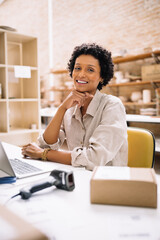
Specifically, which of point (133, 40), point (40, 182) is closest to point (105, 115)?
point (40, 182)

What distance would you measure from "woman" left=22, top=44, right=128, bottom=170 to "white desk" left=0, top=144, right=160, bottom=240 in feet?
1.23

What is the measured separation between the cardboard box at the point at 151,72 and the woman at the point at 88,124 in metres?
2.58

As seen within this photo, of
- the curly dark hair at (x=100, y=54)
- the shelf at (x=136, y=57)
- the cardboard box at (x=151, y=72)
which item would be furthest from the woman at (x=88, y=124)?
the shelf at (x=136, y=57)

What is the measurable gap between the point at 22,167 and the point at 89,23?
5.20 metres

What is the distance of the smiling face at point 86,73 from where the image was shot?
61.8 inches

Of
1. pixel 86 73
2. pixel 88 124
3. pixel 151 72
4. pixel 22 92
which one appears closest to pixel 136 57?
pixel 151 72

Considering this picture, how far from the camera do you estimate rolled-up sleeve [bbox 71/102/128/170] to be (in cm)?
120

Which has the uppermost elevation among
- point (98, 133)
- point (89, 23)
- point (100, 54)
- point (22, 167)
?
point (89, 23)

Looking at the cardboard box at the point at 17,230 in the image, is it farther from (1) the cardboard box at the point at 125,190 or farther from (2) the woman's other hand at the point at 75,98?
(2) the woman's other hand at the point at 75,98

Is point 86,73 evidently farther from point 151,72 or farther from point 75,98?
point 151,72

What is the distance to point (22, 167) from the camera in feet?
3.89

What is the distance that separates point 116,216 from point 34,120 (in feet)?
8.02

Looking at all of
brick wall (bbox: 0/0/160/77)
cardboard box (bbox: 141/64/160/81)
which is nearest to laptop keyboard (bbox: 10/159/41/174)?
cardboard box (bbox: 141/64/160/81)

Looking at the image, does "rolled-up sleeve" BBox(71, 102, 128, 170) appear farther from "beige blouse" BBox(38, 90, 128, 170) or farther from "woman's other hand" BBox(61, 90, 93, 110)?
"woman's other hand" BBox(61, 90, 93, 110)
